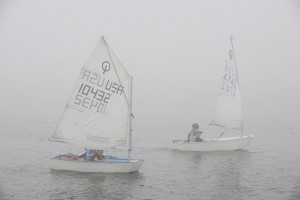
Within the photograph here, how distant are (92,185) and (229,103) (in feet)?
74.3

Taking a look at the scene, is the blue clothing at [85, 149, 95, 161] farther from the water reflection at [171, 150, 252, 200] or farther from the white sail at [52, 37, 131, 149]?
the water reflection at [171, 150, 252, 200]

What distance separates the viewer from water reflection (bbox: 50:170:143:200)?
31.7 m

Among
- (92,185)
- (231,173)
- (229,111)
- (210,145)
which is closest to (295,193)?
(231,173)

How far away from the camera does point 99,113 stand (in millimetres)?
36438

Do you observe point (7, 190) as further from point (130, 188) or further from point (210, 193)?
point (210, 193)

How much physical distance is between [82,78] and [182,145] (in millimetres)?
17073

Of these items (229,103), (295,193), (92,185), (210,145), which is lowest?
(295,193)

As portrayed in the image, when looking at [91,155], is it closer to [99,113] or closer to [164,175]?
[99,113]

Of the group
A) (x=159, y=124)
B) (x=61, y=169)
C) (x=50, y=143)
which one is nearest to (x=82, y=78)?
(x=61, y=169)

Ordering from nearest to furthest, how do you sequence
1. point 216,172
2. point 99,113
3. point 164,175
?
point 99,113
point 164,175
point 216,172

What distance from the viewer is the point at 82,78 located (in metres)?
35.5

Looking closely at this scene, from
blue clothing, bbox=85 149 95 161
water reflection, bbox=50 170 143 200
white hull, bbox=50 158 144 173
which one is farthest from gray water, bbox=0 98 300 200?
blue clothing, bbox=85 149 95 161

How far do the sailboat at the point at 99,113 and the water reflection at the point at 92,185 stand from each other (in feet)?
2.44

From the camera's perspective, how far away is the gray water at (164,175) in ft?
106
